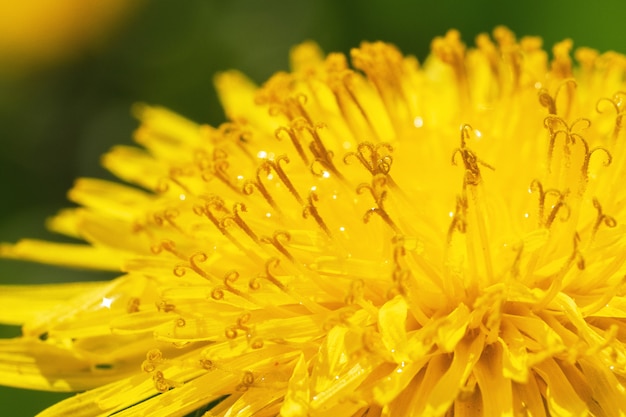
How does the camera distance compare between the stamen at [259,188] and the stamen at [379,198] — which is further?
the stamen at [259,188]

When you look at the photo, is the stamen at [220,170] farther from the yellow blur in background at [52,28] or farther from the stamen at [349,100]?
the yellow blur in background at [52,28]

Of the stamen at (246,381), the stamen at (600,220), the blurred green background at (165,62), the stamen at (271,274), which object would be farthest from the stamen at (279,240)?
the blurred green background at (165,62)

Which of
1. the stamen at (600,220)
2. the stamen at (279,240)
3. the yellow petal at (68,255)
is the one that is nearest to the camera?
the stamen at (600,220)

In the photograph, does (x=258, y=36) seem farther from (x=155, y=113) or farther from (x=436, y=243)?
(x=436, y=243)

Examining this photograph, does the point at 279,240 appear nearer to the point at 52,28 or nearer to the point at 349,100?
the point at 349,100

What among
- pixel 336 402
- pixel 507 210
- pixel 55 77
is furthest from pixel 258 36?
pixel 336 402

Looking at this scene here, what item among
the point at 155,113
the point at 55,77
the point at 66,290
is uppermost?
the point at 55,77

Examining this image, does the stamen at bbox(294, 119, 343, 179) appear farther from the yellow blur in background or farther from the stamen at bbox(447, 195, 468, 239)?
the yellow blur in background

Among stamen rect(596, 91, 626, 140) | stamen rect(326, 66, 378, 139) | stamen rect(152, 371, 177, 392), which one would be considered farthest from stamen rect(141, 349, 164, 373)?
stamen rect(596, 91, 626, 140)
